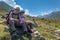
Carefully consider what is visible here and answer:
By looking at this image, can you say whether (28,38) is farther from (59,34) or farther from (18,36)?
(59,34)

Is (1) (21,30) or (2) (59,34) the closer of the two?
(1) (21,30)

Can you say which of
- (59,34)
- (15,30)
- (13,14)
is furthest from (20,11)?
(59,34)

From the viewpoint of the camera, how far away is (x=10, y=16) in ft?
55.5

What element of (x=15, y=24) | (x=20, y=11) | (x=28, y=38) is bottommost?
(x=28, y=38)

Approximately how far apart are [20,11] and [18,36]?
7.39 feet

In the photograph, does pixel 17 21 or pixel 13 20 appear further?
pixel 17 21

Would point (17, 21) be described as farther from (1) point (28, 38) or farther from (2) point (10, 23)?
(1) point (28, 38)

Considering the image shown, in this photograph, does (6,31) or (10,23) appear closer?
(10,23)

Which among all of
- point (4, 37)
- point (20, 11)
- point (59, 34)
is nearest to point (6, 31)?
point (4, 37)

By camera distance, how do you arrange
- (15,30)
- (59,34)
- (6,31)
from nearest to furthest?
(15,30) < (6,31) < (59,34)

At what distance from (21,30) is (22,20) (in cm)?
85

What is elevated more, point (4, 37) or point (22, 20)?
point (22, 20)

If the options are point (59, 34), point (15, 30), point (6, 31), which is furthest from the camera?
point (59, 34)

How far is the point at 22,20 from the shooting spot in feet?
54.9
